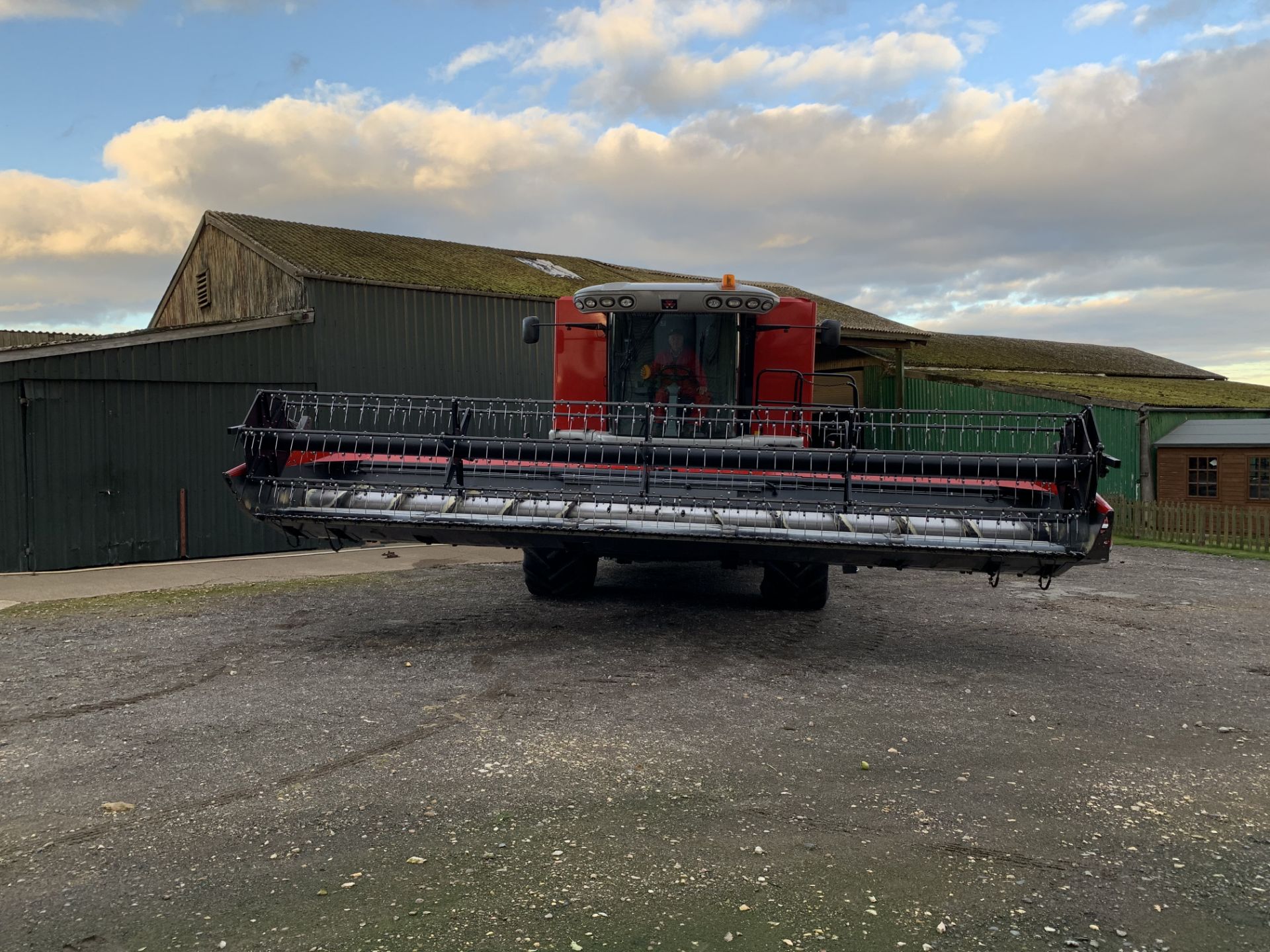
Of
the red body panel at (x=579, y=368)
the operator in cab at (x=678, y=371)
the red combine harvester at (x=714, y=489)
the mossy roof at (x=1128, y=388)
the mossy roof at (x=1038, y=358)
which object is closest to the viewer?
the red combine harvester at (x=714, y=489)

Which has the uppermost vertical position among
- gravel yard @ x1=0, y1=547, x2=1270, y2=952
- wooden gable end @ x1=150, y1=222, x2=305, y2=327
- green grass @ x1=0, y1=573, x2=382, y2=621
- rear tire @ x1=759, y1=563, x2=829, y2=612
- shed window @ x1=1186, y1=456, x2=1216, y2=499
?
wooden gable end @ x1=150, y1=222, x2=305, y2=327

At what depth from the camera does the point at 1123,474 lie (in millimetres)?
19266

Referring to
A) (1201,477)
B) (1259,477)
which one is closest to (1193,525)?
(1201,477)

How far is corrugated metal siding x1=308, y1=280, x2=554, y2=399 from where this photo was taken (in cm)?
1374

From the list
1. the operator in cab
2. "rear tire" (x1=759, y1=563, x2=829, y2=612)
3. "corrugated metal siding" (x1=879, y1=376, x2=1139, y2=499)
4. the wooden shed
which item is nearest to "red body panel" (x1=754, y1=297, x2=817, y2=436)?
the operator in cab

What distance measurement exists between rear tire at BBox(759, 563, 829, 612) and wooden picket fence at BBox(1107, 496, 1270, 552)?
1014cm

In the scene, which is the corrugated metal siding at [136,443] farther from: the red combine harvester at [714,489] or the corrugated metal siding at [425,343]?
the red combine harvester at [714,489]

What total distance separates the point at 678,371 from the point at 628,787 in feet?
16.3

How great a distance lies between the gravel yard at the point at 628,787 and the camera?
128 inches

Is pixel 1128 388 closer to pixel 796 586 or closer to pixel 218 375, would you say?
pixel 796 586

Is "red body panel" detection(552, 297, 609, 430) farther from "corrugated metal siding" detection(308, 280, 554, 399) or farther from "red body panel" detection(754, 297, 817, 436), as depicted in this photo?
"corrugated metal siding" detection(308, 280, 554, 399)

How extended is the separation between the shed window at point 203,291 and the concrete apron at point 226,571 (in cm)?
681

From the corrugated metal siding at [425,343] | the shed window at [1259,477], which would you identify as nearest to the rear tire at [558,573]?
the corrugated metal siding at [425,343]

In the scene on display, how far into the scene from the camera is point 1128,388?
76.6ft
